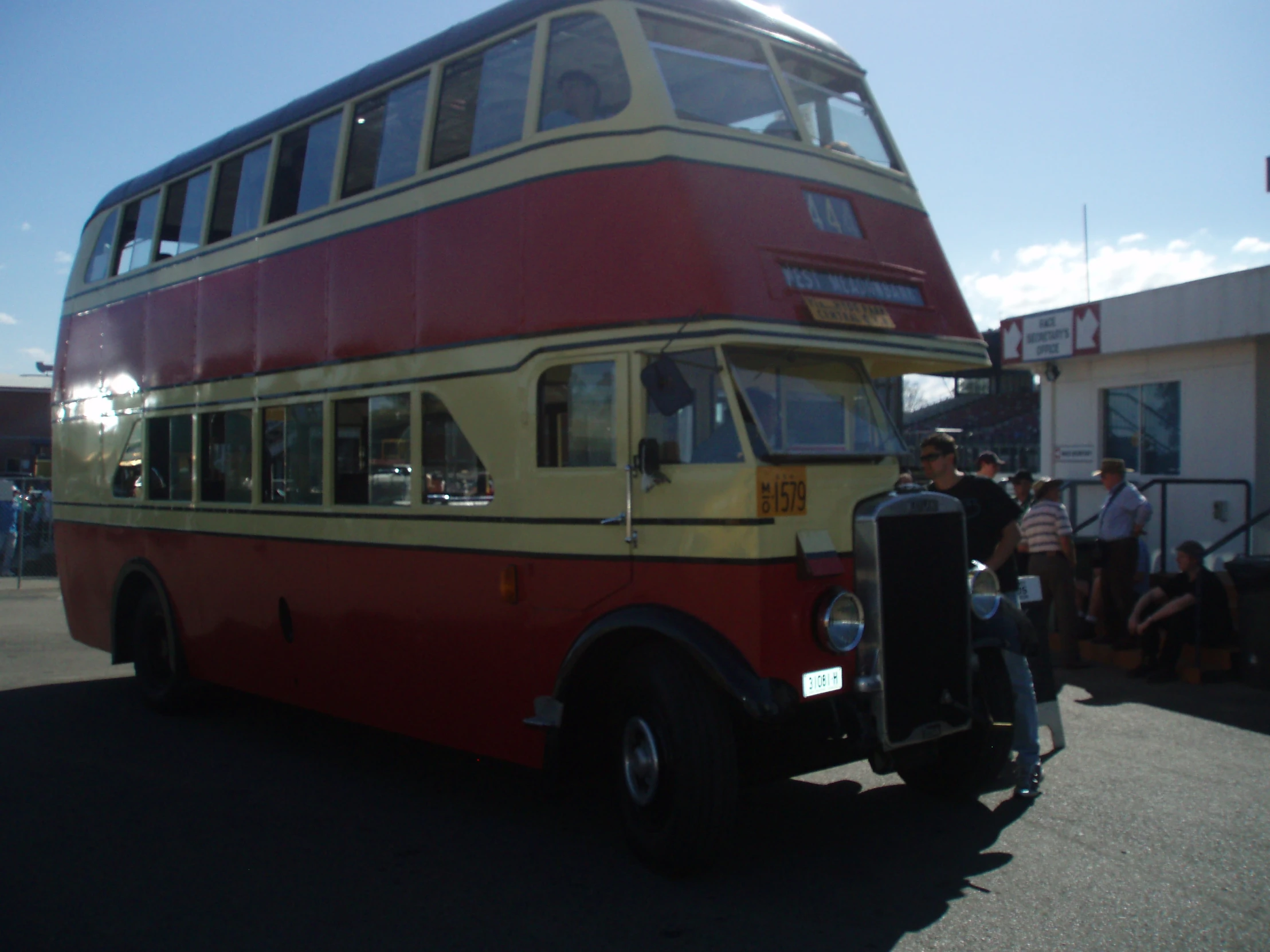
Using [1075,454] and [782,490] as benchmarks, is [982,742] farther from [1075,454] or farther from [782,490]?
[1075,454]

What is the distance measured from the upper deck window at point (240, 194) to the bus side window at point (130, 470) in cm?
203

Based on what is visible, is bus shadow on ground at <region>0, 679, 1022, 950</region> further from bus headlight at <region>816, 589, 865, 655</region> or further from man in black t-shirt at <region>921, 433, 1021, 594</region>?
man in black t-shirt at <region>921, 433, 1021, 594</region>

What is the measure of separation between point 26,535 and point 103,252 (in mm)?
13052

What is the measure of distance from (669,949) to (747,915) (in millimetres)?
464

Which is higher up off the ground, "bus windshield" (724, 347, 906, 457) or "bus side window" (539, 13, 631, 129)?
"bus side window" (539, 13, 631, 129)

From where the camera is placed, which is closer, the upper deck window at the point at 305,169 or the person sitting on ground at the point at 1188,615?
the upper deck window at the point at 305,169

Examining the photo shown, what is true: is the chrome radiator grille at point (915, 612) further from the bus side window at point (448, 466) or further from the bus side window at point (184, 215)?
the bus side window at point (184, 215)

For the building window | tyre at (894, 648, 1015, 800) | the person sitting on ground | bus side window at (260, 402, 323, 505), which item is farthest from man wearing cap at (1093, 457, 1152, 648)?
bus side window at (260, 402, 323, 505)

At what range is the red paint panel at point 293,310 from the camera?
742 cm

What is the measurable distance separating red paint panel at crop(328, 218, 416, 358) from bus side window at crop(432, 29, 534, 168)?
59 cm

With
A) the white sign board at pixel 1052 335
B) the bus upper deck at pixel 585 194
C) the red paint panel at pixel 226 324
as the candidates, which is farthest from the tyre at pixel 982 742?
the white sign board at pixel 1052 335

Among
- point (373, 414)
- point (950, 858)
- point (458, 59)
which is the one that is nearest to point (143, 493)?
point (373, 414)

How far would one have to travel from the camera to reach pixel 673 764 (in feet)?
16.1

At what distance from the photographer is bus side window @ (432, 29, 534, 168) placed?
19.6 ft
